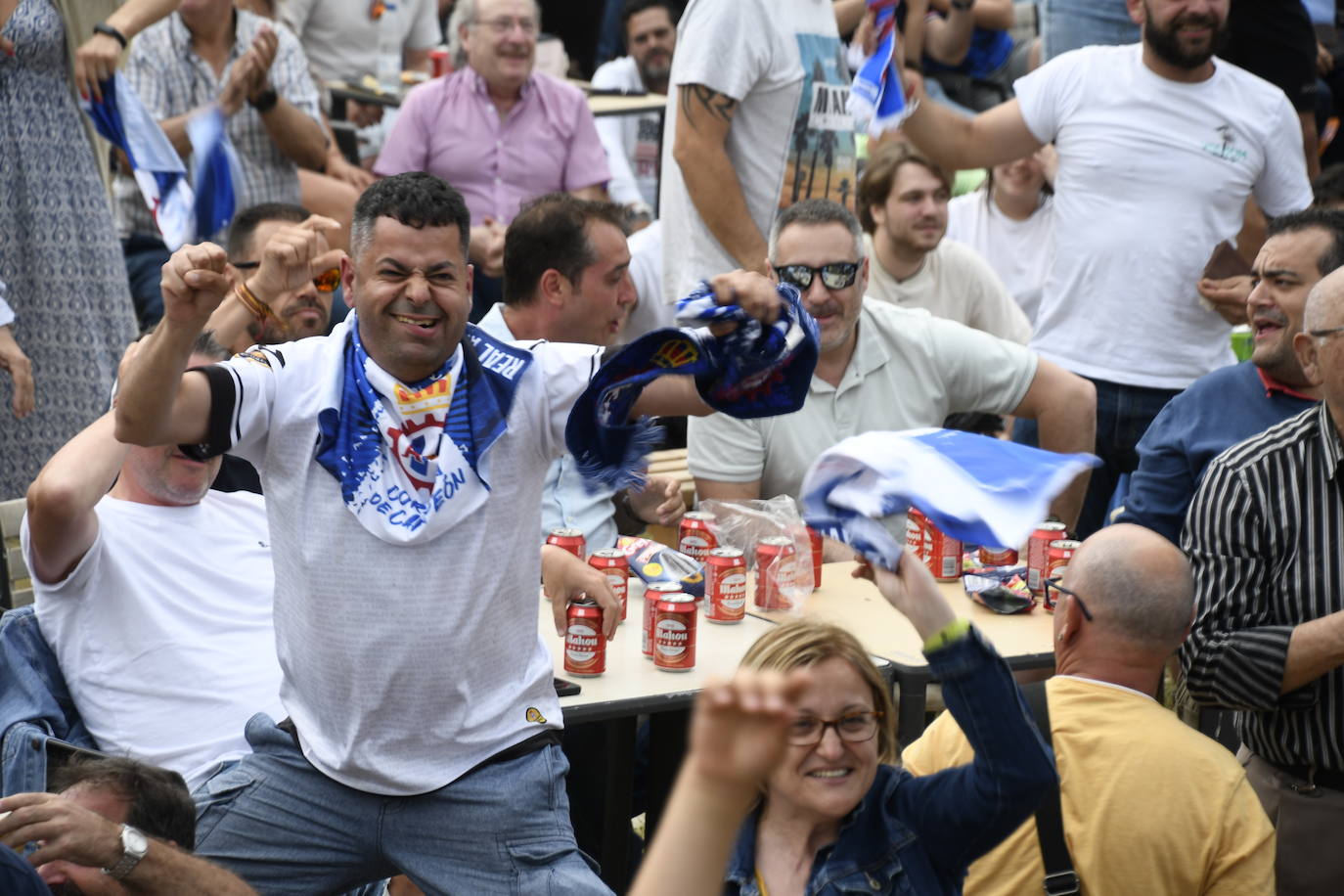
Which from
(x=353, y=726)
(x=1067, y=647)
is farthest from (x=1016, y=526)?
(x=353, y=726)

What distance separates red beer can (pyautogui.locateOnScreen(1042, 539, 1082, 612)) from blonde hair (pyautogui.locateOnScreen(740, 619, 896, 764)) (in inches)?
69.6

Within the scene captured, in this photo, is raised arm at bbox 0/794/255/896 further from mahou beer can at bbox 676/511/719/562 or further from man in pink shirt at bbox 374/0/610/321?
man in pink shirt at bbox 374/0/610/321

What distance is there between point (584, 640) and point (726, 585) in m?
0.57

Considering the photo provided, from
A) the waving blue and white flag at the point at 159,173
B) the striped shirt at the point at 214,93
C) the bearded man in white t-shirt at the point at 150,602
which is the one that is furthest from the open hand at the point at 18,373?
the striped shirt at the point at 214,93

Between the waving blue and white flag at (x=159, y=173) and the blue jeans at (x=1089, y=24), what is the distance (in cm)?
363

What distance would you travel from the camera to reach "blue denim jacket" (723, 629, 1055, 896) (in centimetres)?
268

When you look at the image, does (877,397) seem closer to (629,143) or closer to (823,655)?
(823,655)

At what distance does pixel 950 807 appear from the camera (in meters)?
2.78

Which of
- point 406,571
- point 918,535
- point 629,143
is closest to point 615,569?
point 918,535

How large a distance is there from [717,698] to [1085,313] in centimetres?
479

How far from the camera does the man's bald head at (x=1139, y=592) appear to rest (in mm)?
3254

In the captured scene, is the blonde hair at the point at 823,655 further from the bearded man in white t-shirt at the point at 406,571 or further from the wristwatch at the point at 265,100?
the wristwatch at the point at 265,100

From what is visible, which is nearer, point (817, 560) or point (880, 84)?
point (817, 560)

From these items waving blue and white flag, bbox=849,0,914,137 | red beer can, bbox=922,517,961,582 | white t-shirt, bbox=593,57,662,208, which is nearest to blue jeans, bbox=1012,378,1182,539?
red beer can, bbox=922,517,961,582
